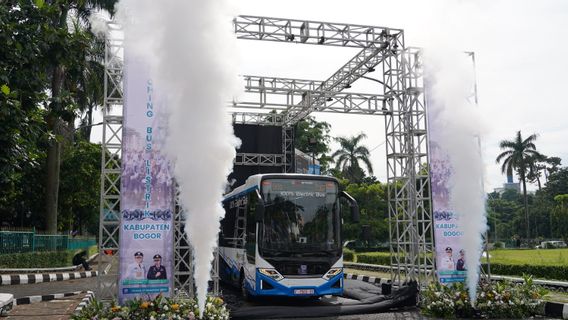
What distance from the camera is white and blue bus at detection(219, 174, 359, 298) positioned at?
1164 cm

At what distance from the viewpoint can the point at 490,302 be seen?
31.9 feet

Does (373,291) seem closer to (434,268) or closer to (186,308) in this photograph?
(434,268)

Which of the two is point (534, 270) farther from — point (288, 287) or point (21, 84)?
point (21, 84)

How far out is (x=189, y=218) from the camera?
764 centimetres

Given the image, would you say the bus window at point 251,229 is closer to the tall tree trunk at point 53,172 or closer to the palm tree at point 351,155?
the tall tree trunk at point 53,172

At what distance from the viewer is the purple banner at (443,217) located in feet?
38.5

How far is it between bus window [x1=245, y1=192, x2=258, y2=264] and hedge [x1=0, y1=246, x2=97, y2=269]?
10.4m

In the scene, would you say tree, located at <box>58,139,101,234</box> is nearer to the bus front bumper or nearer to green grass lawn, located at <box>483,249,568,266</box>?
the bus front bumper

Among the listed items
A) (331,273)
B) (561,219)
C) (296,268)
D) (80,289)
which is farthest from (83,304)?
(561,219)

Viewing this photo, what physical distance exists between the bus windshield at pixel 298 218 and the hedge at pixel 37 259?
1139 centimetres

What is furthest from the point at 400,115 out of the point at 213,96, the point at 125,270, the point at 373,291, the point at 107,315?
the point at 107,315

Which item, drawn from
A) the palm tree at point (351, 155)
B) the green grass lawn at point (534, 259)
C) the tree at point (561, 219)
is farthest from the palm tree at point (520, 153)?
the green grass lawn at point (534, 259)

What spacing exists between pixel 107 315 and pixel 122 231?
1.73 metres

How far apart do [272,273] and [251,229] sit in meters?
1.37
